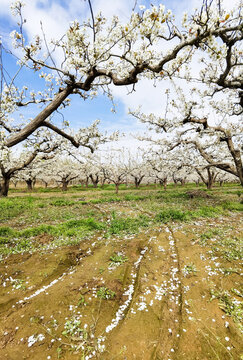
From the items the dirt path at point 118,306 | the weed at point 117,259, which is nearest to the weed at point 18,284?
the dirt path at point 118,306

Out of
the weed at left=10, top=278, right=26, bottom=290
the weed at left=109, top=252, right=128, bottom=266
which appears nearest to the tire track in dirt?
the weed at left=109, top=252, right=128, bottom=266

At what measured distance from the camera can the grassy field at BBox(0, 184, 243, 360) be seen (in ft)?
10.5

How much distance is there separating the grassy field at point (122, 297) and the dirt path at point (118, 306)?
0.02 meters

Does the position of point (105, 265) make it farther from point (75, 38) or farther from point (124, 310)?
point (75, 38)

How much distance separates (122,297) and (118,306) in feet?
1.03

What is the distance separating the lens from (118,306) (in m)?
4.18

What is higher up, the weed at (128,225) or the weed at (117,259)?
the weed at (128,225)

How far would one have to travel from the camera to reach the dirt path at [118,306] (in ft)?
10.4

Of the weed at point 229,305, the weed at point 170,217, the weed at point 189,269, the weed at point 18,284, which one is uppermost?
the weed at point 170,217

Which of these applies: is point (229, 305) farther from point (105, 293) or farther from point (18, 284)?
point (18, 284)

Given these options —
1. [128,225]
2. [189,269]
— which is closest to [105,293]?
[189,269]

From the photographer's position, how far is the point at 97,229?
9.99m

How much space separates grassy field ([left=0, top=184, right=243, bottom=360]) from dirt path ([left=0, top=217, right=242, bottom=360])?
20mm

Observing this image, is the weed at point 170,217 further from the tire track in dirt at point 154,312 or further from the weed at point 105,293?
the weed at point 105,293
